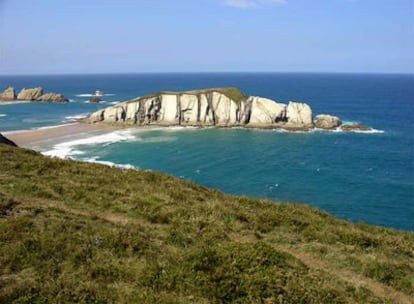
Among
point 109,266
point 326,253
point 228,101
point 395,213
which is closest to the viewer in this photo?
point 109,266

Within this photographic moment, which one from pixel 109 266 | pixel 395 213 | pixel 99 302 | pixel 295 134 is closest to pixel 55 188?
pixel 109 266

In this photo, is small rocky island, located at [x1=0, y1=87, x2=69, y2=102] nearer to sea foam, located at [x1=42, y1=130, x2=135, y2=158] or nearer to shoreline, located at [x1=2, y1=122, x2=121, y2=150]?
shoreline, located at [x1=2, y1=122, x2=121, y2=150]

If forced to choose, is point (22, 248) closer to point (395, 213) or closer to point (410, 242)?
point (410, 242)

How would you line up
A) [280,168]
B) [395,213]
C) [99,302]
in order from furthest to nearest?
1. [280,168]
2. [395,213]
3. [99,302]

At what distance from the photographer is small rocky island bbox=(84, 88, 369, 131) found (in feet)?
316

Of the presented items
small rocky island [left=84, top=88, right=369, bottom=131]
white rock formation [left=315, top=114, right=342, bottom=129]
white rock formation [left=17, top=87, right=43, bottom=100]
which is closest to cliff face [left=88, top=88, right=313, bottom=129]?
small rocky island [left=84, top=88, right=369, bottom=131]

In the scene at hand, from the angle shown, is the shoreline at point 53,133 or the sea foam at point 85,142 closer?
the sea foam at point 85,142

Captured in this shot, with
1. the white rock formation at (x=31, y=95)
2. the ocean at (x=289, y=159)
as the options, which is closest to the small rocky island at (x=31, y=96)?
the white rock formation at (x=31, y=95)

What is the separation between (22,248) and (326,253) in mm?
9557

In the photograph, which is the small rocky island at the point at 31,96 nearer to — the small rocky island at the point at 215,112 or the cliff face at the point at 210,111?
the small rocky island at the point at 215,112

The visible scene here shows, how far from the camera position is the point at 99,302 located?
7.67 metres

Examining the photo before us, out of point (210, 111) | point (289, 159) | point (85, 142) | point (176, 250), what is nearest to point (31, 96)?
point (210, 111)

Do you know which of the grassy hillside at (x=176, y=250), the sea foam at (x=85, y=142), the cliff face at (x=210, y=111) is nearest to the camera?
the grassy hillside at (x=176, y=250)

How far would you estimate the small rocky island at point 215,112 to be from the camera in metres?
96.3
